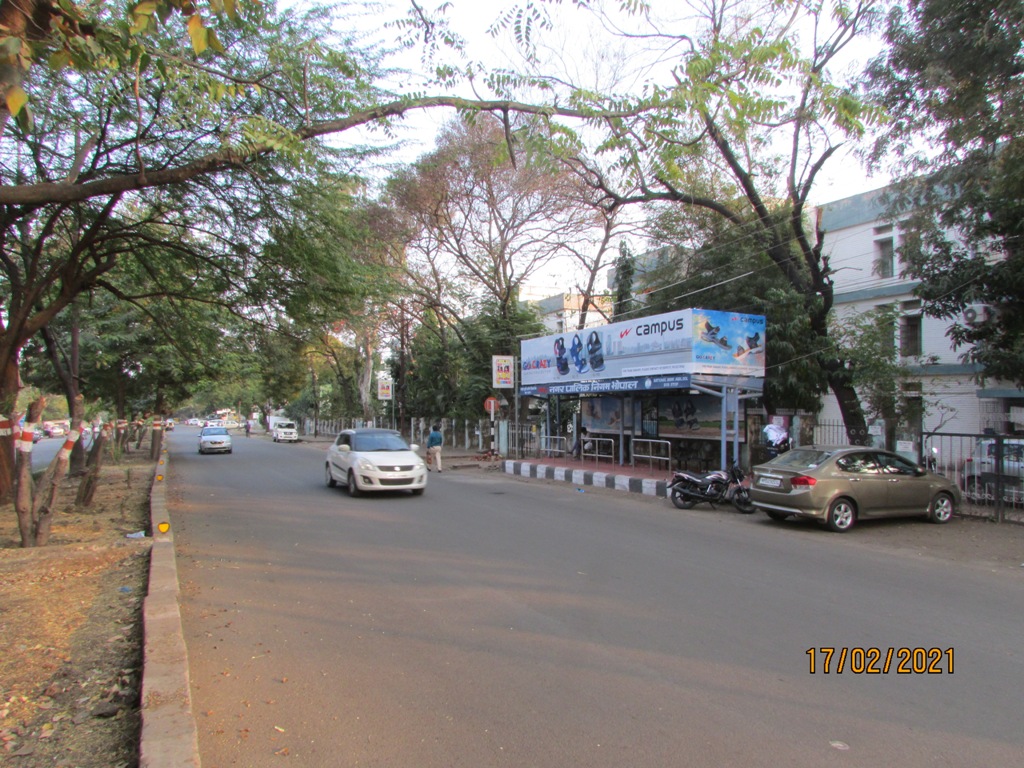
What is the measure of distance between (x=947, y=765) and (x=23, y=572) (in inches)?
312

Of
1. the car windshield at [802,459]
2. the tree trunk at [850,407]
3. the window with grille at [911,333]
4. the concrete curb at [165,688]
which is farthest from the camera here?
the window with grille at [911,333]

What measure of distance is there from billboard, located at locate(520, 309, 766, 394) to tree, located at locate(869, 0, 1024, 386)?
12.9 ft

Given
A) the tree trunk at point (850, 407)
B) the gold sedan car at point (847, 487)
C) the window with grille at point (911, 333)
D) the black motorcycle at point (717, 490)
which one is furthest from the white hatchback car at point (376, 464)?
the window with grille at point (911, 333)

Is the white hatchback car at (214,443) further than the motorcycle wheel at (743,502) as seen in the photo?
Yes

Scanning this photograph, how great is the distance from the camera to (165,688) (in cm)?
402

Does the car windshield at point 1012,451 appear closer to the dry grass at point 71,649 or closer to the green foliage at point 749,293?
the green foliage at point 749,293

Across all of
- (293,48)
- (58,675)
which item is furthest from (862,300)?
(58,675)

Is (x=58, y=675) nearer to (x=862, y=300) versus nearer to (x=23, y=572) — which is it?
(x=23, y=572)

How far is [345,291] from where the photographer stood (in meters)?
11.4

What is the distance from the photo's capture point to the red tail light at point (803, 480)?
10.7 metres

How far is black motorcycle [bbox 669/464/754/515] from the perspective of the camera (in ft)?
43.2

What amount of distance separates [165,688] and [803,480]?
9.42 meters
